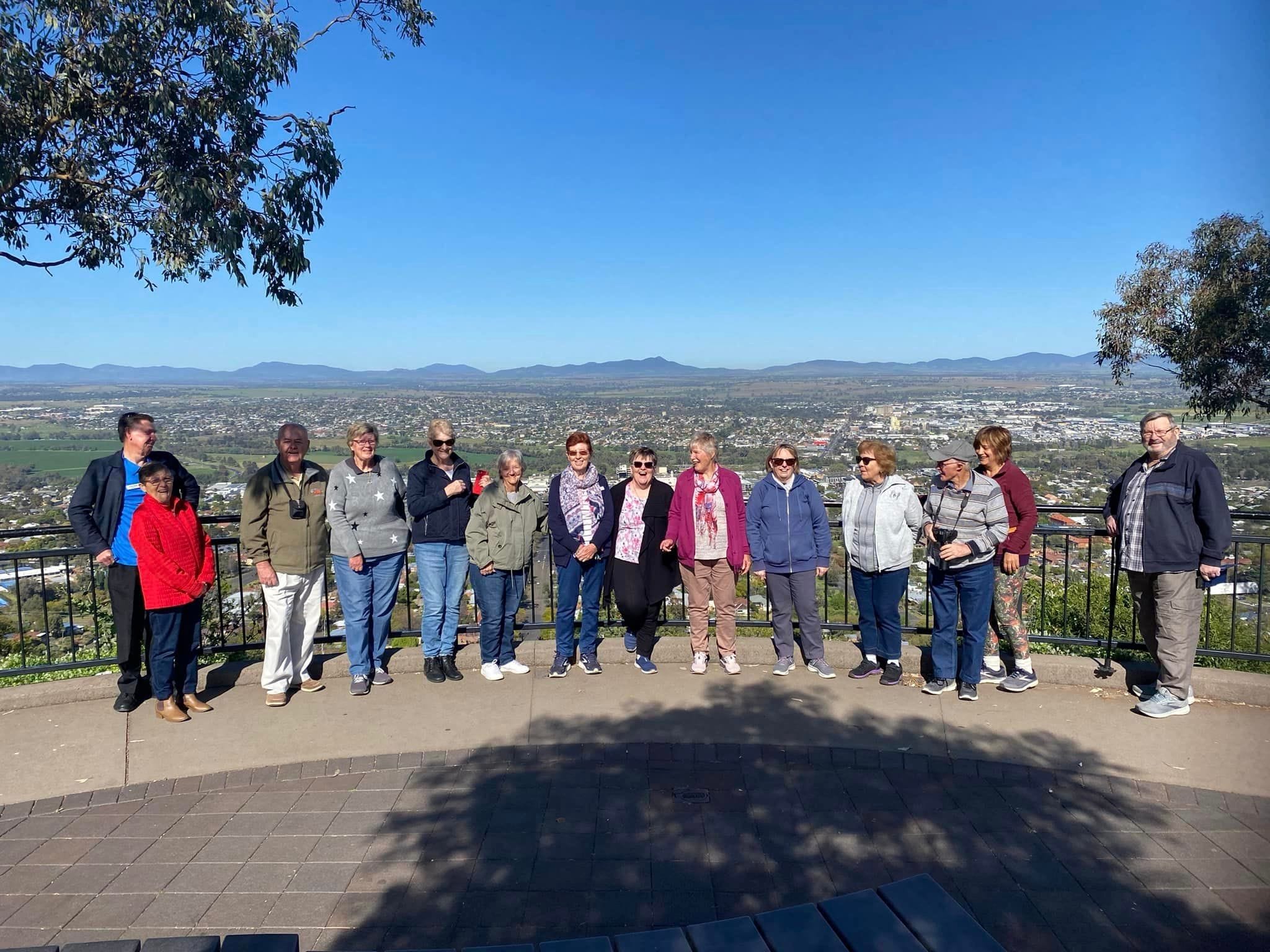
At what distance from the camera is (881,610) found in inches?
228

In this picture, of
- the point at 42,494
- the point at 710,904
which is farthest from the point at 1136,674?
the point at 42,494

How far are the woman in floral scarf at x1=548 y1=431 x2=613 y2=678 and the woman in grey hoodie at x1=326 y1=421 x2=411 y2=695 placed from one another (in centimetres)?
112

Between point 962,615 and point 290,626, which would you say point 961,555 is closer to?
point 962,615

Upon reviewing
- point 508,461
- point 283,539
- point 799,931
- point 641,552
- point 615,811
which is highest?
point 508,461

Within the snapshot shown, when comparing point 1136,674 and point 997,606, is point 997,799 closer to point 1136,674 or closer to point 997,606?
point 997,606

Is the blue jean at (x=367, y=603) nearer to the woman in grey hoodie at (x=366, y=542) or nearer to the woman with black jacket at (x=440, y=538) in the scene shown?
the woman in grey hoodie at (x=366, y=542)

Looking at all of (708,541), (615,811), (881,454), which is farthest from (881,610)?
(615,811)

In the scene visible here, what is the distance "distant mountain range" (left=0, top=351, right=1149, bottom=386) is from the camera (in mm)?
68375

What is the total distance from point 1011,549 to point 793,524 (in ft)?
4.85

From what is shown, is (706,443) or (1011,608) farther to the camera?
(706,443)

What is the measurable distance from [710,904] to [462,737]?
219 cm

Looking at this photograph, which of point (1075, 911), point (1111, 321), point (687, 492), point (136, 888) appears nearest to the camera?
point (1075, 911)

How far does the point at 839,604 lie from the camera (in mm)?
10211

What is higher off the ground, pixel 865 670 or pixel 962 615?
pixel 962 615
